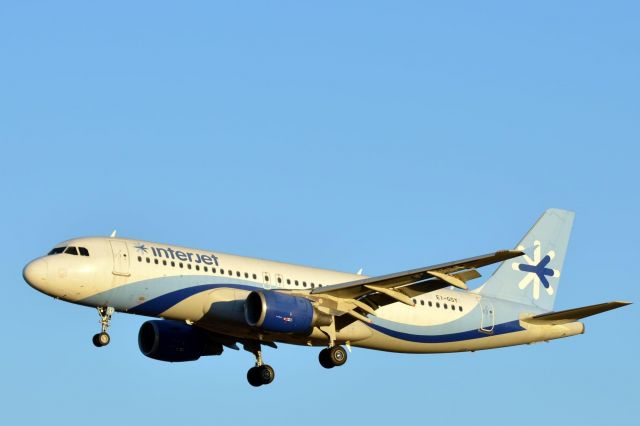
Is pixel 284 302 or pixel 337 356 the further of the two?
pixel 337 356

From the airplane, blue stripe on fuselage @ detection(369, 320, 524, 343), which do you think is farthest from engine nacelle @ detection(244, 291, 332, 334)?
blue stripe on fuselage @ detection(369, 320, 524, 343)

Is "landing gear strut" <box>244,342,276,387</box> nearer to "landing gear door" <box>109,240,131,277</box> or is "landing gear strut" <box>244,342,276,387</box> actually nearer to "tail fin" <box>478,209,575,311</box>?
"landing gear door" <box>109,240,131,277</box>

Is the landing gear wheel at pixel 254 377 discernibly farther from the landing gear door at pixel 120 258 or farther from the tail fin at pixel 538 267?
the tail fin at pixel 538 267

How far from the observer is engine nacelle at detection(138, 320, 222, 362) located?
52250 mm

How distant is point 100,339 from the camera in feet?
154

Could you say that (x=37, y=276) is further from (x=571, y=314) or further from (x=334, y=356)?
(x=571, y=314)

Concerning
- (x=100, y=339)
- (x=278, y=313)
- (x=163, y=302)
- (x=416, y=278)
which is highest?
(x=416, y=278)

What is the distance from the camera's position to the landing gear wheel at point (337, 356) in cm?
5041

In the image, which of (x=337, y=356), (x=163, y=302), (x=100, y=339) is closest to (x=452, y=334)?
(x=337, y=356)

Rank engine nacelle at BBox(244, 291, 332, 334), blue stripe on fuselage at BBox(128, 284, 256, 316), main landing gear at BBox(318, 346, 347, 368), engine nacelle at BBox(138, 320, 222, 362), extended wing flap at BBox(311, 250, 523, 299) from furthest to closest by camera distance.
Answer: engine nacelle at BBox(138, 320, 222, 362), main landing gear at BBox(318, 346, 347, 368), blue stripe on fuselage at BBox(128, 284, 256, 316), engine nacelle at BBox(244, 291, 332, 334), extended wing flap at BBox(311, 250, 523, 299)

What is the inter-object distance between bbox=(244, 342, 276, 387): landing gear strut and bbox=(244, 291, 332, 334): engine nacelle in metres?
4.06

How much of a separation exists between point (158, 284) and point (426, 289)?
979 cm

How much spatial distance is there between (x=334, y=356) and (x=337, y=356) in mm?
130

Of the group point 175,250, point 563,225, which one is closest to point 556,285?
point 563,225
